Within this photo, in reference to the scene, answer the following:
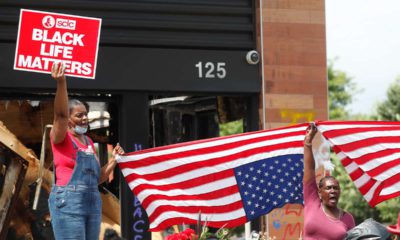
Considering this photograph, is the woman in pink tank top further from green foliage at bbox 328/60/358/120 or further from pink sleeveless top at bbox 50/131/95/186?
green foliage at bbox 328/60/358/120

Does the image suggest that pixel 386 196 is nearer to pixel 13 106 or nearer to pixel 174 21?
pixel 174 21

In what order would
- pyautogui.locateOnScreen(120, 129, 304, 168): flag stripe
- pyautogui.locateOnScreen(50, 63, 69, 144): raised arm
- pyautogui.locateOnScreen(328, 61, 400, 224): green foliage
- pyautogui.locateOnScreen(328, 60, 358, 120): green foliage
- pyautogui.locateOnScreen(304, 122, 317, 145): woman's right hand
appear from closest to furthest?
pyautogui.locateOnScreen(50, 63, 69, 144): raised arm → pyautogui.locateOnScreen(304, 122, 317, 145): woman's right hand → pyautogui.locateOnScreen(120, 129, 304, 168): flag stripe → pyautogui.locateOnScreen(328, 61, 400, 224): green foliage → pyautogui.locateOnScreen(328, 60, 358, 120): green foliage

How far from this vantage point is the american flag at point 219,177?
8875 mm

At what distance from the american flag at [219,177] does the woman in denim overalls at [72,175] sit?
1430mm

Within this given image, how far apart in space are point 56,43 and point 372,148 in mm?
3149

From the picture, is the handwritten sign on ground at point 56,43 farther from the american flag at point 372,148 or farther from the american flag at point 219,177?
the american flag at point 372,148

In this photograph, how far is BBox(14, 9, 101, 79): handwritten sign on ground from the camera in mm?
9133

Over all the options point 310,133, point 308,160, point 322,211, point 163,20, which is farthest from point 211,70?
point 322,211

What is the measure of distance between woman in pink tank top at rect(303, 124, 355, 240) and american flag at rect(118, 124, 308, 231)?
89 cm

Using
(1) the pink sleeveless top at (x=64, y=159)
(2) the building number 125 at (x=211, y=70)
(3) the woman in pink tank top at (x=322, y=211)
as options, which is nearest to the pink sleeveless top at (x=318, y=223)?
(3) the woman in pink tank top at (x=322, y=211)

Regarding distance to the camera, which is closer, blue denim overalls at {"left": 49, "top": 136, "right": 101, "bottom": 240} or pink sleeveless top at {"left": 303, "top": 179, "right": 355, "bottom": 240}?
Result: blue denim overalls at {"left": 49, "top": 136, "right": 101, "bottom": 240}

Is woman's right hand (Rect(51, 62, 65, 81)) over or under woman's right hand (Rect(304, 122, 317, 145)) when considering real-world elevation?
over

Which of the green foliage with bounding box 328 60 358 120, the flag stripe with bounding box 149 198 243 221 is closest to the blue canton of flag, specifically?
the flag stripe with bounding box 149 198 243 221

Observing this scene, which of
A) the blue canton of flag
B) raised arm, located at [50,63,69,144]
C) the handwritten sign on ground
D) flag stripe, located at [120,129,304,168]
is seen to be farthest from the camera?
the handwritten sign on ground
